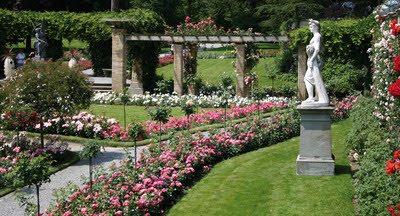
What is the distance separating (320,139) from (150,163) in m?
3.46

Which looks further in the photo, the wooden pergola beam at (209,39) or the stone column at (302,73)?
the wooden pergola beam at (209,39)

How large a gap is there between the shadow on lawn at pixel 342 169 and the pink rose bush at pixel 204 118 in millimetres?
5456

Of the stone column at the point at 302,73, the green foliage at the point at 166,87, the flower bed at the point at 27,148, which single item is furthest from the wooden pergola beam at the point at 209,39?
the flower bed at the point at 27,148

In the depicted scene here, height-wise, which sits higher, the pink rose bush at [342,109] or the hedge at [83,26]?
the hedge at [83,26]

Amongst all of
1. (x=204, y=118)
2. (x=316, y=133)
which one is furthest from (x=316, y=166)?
(x=204, y=118)

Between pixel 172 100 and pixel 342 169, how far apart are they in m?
11.5

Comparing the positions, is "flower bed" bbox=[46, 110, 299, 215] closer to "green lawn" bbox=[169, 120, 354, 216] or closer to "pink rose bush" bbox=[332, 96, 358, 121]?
"green lawn" bbox=[169, 120, 354, 216]

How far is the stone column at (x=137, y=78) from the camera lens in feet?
85.0

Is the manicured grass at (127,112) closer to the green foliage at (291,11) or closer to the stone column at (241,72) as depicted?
the stone column at (241,72)

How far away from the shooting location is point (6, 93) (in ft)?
47.8

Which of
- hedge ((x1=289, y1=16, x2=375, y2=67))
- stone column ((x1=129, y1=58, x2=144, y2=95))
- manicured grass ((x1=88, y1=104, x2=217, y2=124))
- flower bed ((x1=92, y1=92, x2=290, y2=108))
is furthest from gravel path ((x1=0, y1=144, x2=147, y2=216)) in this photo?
stone column ((x1=129, y1=58, x2=144, y2=95))

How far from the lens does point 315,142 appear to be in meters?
12.3

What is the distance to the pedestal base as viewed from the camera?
12.2 metres

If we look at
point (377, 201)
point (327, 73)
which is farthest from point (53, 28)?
point (377, 201)
